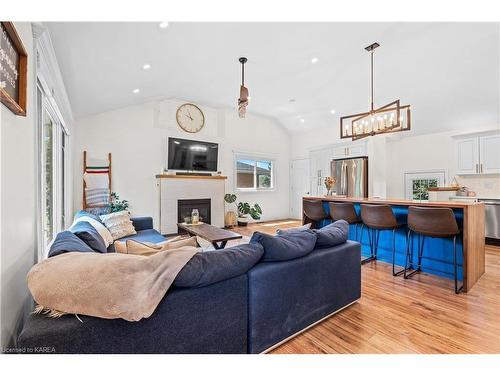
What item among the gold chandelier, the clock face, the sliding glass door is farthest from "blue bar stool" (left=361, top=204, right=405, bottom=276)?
the clock face

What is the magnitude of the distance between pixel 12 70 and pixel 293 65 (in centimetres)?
370

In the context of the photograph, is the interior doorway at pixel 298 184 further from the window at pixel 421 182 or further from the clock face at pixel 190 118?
the clock face at pixel 190 118

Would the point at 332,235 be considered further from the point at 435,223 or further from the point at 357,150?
the point at 357,150

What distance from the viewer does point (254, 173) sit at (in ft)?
23.8

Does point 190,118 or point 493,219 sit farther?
point 190,118

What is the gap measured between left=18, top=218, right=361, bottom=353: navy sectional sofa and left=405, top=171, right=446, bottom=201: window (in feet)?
14.9

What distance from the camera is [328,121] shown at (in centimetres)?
659

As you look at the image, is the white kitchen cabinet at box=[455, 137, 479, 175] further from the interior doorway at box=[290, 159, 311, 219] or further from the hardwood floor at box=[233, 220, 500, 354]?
the interior doorway at box=[290, 159, 311, 219]

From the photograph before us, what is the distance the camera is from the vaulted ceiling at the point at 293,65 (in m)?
2.70

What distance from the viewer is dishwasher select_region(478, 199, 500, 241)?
4.39 metres

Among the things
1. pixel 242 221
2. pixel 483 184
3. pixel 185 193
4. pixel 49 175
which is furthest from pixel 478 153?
pixel 49 175

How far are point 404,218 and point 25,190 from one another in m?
3.95

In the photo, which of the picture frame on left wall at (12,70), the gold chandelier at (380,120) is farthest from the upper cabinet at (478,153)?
the picture frame on left wall at (12,70)
